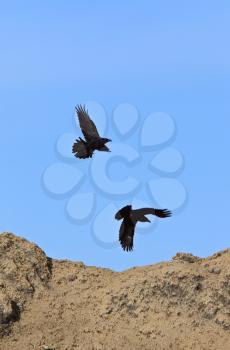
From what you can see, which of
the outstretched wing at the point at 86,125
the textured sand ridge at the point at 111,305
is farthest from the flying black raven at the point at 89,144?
the textured sand ridge at the point at 111,305

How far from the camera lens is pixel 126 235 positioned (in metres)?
16.3

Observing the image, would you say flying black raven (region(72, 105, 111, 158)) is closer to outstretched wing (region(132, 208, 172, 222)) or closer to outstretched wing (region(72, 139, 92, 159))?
outstretched wing (region(72, 139, 92, 159))

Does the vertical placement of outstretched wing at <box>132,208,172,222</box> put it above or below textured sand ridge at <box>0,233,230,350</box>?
above

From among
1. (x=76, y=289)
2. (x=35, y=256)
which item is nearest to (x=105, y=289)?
(x=76, y=289)

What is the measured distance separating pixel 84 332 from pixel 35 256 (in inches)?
92.1

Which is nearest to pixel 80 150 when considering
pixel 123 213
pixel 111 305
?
pixel 123 213

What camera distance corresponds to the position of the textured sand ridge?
16031 mm

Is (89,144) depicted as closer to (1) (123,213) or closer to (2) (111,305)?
(1) (123,213)

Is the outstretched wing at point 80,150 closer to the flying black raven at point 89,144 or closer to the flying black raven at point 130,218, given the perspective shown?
the flying black raven at point 89,144

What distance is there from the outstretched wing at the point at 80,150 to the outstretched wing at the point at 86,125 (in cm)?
18

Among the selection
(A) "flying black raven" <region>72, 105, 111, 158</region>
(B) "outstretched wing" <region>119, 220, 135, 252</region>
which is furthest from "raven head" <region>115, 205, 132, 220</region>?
(A) "flying black raven" <region>72, 105, 111, 158</region>

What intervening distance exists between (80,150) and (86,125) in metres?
0.70

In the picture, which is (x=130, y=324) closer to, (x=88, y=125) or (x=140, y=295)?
(x=140, y=295)

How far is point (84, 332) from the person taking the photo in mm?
16141
